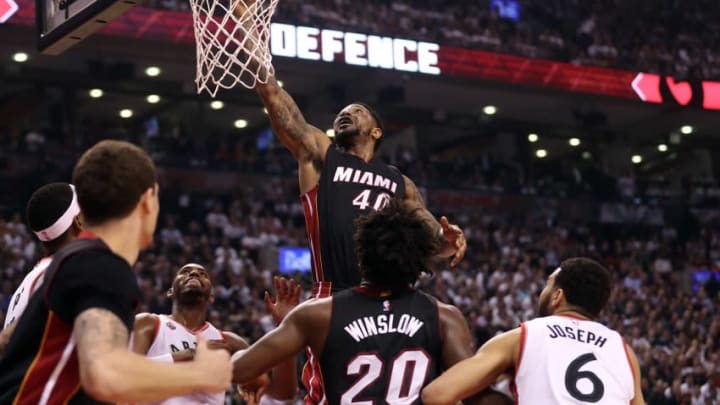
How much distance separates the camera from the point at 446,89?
3006 centimetres

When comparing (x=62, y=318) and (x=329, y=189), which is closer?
(x=62, y=318)

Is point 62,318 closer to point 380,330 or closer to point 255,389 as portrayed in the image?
point 380,330

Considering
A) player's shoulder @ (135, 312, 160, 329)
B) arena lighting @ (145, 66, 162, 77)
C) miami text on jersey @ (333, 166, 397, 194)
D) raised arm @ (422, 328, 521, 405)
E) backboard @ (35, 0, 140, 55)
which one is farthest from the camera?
arena lighting @ (145, 66, 162, 77)

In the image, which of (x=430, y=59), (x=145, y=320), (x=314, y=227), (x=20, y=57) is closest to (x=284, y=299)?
(x=314, y=227)

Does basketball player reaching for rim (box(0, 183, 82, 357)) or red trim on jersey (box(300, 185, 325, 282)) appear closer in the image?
basketball player reaching for rim (box(0, 183, 82, 357))

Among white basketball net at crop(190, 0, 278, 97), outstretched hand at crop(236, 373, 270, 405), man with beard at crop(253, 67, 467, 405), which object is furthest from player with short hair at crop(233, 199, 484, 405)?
white basketball net at crop(190, 0, 278, 97)

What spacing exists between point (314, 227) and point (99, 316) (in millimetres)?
3141

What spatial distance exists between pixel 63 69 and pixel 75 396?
82.7ft

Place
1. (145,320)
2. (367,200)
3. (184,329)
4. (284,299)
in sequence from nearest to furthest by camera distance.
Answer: (284,299) → (367,200) → (145,320) → (184,329)

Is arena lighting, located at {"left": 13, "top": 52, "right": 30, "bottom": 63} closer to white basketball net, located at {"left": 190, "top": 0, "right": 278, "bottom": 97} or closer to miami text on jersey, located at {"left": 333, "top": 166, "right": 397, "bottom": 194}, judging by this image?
white basketball net, located at {"left": 190, "top": 0, "right": 278, "bottom": 97}

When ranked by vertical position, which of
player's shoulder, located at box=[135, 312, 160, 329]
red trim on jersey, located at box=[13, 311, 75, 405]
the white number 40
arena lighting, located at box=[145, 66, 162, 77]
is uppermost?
red trim on jersey, located at box=[13, 311, 75, 405]

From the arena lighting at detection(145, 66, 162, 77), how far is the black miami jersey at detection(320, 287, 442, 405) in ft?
76.8

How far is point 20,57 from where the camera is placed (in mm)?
26156

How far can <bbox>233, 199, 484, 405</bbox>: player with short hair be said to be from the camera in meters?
4.69
